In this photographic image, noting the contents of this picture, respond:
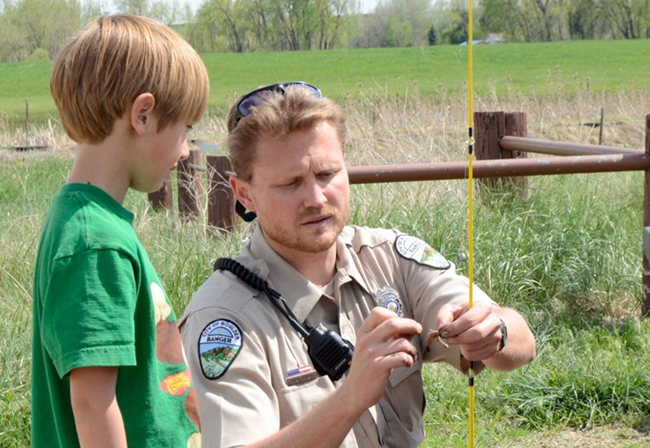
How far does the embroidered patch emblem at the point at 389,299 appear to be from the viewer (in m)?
2.37

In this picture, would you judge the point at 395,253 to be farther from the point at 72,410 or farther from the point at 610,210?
the point at 610,210

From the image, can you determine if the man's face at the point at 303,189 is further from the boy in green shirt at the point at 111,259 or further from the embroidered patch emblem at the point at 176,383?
the embroidered patch emblem at the point at 176,383

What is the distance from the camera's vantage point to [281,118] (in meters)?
2.30

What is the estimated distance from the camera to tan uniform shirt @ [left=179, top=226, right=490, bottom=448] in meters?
2.08

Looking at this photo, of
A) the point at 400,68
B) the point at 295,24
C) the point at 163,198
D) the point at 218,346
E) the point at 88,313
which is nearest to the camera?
the point at 88,313

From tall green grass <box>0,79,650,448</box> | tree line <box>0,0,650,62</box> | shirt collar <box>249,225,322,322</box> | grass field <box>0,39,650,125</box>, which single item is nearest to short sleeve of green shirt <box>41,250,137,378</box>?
shirt collar <box>249,225,322,322</box>

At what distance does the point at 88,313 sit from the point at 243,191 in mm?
795

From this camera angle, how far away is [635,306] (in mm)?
5363

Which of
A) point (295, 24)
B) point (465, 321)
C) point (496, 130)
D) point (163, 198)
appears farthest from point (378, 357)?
point (295, 24)

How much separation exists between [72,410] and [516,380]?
2785 mm

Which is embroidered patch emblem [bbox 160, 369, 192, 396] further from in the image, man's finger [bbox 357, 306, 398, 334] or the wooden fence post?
the wooden fence post

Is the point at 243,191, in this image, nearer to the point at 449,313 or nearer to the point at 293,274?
the point at 293,274

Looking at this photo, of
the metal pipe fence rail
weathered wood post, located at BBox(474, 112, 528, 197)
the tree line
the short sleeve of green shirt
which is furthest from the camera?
the tree line

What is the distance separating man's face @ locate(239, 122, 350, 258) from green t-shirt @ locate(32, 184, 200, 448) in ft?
1.36
